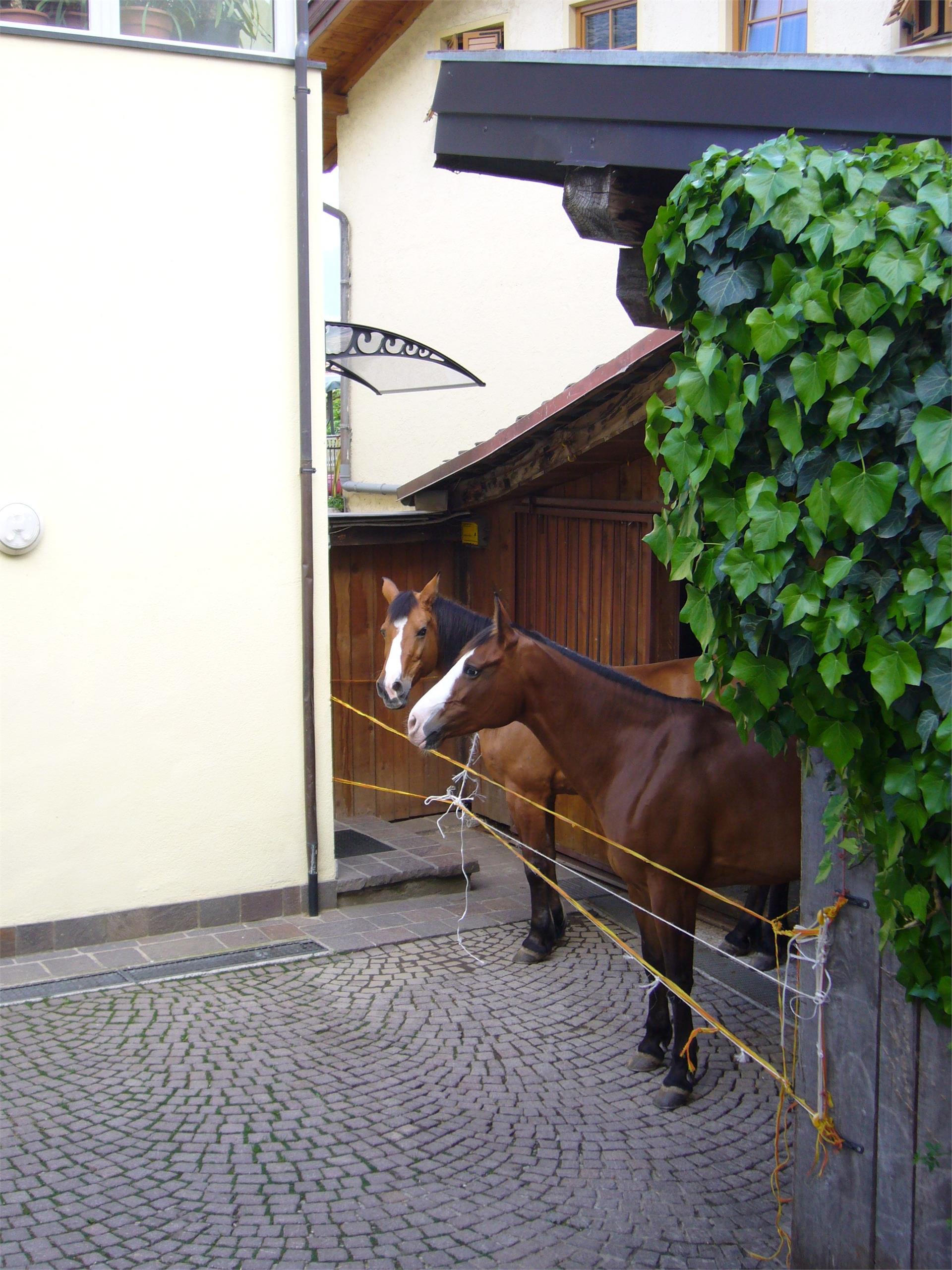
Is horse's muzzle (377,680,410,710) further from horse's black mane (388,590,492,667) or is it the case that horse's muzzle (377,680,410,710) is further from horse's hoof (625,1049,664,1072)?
horse's hoof (625,1049,664,1072)

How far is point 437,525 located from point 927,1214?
22.8 ft

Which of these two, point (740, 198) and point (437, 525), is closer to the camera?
point (740, 198)

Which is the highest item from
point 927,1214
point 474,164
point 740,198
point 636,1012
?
point 474,164

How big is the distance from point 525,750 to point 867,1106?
3684 millimetres

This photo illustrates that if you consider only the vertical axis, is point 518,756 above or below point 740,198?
below

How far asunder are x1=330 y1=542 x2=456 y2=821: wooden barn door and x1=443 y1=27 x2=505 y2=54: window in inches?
193

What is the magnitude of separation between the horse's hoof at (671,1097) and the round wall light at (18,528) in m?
4.21

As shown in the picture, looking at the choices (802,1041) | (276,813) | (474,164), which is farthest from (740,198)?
(276,813)

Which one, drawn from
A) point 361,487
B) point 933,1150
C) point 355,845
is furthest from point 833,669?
point 361,487

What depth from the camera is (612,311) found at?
9578 millimetres

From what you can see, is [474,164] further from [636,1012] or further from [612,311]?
[612,311]

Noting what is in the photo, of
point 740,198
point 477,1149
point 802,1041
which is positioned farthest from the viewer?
point 477,1149

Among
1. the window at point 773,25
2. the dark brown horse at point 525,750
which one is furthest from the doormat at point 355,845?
the window at point 773,25

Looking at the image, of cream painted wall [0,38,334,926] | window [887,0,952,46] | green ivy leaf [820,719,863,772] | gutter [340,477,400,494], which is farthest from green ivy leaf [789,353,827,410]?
gutter [340,477,400,494]
